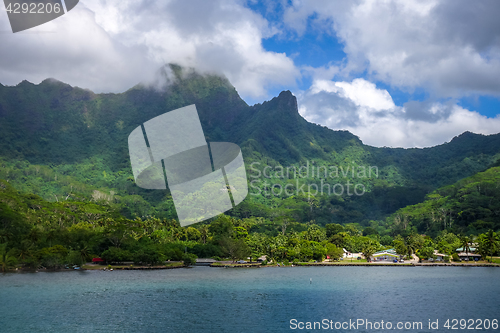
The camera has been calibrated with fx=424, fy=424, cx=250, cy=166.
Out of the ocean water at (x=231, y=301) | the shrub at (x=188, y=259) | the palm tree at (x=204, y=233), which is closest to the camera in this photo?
the ocean water at (x=231, y=301)

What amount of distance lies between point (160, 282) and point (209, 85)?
15140 centimetres

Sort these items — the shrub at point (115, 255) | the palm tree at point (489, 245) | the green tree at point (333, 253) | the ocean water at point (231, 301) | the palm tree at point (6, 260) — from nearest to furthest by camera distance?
1. the ocean water at point (231, 301)
2. the palm tree at point (6, 260)
3. the shrub at point (115, 255)
4. the palm tree at point (489, 245)
5. the green tree at point (333, 253)

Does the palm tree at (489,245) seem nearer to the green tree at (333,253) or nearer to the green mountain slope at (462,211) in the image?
the green mountain slope at (462,211)

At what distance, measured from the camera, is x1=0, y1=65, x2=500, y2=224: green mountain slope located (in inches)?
4852

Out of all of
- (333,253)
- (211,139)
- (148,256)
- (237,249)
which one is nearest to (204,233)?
(237,249)

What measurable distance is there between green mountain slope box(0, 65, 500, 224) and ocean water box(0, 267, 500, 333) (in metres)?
65.6

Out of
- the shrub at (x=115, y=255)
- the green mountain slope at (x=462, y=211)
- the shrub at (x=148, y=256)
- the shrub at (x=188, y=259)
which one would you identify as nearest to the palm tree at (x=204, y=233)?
the shrub at (x=188, y=259)

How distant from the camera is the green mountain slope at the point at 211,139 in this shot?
123250 millimetres

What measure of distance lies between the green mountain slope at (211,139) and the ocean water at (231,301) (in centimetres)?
6557

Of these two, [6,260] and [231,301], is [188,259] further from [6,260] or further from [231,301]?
[231,301]

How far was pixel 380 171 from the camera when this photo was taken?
17288 cm

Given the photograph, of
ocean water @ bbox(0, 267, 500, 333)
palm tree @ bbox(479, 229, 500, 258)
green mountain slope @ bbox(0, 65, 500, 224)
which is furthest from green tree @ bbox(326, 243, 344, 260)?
green mountain slope @ bbox(0, 65, 500, 224)

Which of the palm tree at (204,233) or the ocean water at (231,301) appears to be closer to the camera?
the ocean water at (231,301)

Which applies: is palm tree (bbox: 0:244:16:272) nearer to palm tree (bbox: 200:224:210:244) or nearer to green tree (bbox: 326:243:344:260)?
palm tree (bbox: 200:224:210:244)
